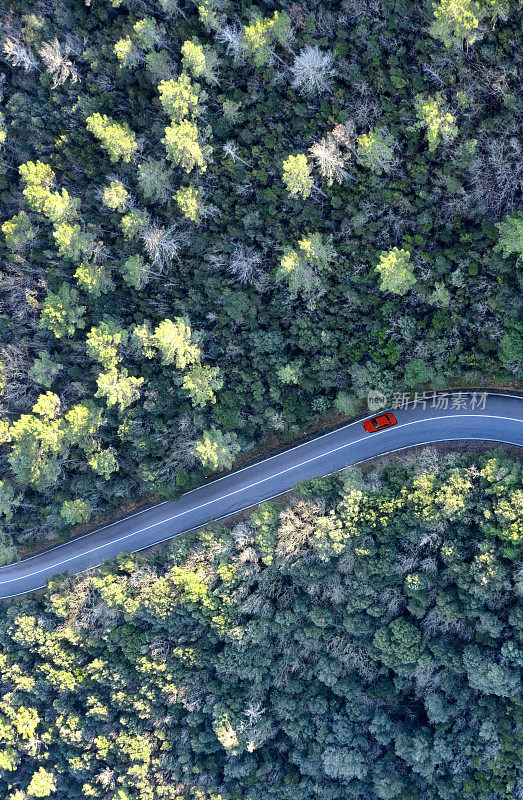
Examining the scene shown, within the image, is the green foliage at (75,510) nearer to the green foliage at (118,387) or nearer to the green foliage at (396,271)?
the green foliage at (118,387)

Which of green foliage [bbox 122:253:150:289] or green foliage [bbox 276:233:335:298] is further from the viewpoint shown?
green foliage [bbox 122:253:150:289]

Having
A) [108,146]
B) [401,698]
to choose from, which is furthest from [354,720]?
[108,146]

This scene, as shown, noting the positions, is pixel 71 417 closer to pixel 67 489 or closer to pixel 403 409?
pixel 67 489

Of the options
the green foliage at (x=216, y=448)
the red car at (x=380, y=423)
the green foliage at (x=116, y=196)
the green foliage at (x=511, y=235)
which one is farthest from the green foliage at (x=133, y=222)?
the green foliage at (x=511, y=235)

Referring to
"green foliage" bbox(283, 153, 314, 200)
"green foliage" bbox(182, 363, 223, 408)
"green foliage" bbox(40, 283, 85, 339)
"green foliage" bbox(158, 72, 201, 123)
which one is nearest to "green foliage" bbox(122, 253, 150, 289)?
"green foliage" bbox(40, 283, 85, 339)

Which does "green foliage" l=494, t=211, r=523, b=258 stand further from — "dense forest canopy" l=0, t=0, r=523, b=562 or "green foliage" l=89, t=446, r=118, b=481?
"green foliage" l=89, t=446, r=118, b=481

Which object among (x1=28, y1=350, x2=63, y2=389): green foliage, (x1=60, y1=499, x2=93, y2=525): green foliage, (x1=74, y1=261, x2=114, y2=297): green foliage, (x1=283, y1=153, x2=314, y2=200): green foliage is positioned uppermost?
(x1=283, y1=153, x2=314, y2=200): green foliage
